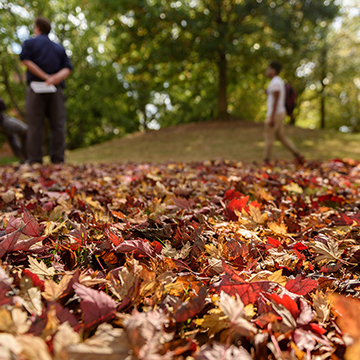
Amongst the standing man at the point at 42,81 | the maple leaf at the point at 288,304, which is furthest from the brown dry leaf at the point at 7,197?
the standing man at the point at 42,81

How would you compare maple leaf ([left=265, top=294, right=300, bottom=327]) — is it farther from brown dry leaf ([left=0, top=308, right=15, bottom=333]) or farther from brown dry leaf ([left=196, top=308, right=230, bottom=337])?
brown dry leaf ([left=0, top=308, right=15, bottom=333])

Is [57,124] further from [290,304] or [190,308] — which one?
[290,304]

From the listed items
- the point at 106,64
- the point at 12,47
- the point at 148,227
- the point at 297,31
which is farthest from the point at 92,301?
the point at 106,64

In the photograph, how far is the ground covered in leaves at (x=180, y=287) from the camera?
2.12ft

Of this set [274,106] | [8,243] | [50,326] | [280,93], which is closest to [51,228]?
[8,243]

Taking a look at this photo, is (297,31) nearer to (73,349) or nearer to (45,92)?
(45,92)

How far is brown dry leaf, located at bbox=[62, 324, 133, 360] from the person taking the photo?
548 mm

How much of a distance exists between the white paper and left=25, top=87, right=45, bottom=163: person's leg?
0.47ft

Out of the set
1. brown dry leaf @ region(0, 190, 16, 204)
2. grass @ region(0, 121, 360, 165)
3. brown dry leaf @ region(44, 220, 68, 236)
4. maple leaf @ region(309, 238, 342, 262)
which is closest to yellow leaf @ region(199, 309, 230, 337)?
maple leaf @ region(309, 238, 342, 262)

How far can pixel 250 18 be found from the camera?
46.1 ft

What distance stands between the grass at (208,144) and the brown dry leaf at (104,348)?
7577 millimetres

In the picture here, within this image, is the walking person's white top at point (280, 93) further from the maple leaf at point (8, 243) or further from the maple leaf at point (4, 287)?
the maple leaf at point (4, 287)

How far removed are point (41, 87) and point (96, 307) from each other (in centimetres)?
517

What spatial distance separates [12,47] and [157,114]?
16132 mm
